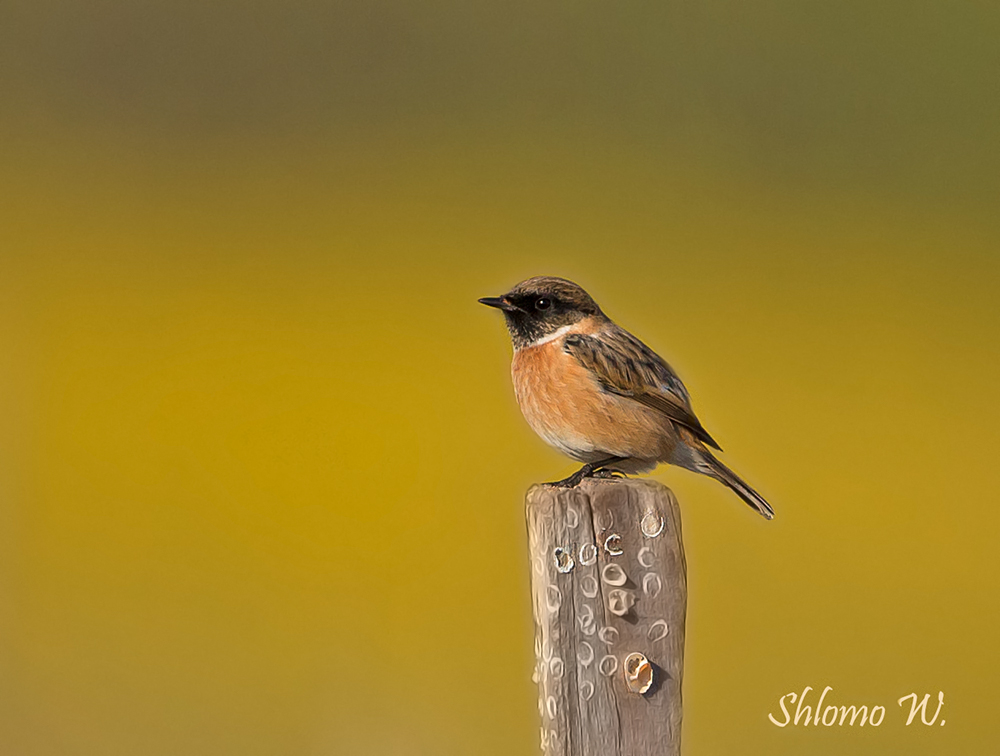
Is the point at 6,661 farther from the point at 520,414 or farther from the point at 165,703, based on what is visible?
the point at 520,414

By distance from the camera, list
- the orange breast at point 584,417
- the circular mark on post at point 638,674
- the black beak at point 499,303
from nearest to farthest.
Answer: the circular mark on post at point 638,674 < the orange breast at point 584,417 < the black beak at point 499,303

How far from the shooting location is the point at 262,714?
5891mm

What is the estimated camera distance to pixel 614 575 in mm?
2676

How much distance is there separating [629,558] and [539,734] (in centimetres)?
56

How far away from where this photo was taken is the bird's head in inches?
149

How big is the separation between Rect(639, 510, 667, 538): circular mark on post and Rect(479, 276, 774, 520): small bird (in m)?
0.81

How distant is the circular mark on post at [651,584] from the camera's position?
2672 millimetres

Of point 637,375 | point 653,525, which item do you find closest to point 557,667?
point 653,525

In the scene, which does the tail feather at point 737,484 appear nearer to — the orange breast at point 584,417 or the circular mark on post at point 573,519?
the orange breast at point 584,417

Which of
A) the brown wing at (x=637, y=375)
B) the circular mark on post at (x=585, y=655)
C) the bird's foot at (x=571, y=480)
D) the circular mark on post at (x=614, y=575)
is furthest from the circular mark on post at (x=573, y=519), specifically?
the brown wing at (x=637, y=375)

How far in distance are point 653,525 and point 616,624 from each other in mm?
265

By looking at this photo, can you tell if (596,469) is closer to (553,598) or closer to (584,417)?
(584,417)

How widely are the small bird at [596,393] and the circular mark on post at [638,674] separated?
3.02ft

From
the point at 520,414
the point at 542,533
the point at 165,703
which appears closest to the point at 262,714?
the point at 165,703
